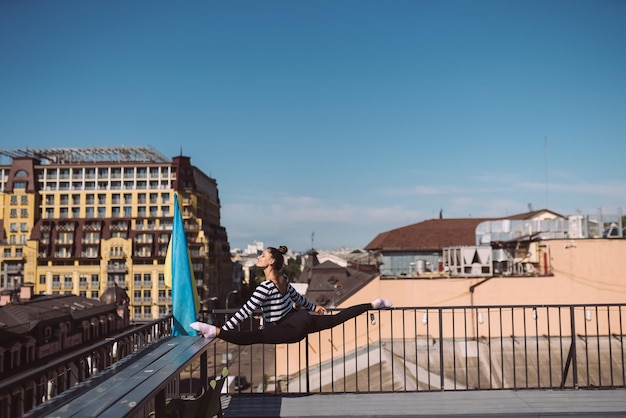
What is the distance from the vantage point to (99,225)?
6088 centimetres

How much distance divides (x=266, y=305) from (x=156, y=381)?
166cm

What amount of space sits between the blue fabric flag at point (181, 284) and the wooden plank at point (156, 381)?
98cm

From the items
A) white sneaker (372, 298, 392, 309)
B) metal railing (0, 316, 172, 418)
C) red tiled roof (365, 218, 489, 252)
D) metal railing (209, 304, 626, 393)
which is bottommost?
metal railing (209, 304, 626, 393)

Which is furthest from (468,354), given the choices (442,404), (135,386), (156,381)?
(135,386)

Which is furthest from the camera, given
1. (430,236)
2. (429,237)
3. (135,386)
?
(430,236)

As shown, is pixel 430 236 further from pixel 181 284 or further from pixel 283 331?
pixel 283 331

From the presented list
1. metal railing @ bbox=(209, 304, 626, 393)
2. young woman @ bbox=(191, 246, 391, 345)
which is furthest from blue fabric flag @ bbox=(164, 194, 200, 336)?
metal railing @ bbox=(209, 304, 626, 393)

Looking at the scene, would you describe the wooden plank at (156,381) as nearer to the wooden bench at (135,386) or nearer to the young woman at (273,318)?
the wooden bench at (135,386)

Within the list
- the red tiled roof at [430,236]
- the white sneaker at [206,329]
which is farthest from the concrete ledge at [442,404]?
the red tiled roof at [430,236]

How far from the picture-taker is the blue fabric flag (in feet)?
18.8

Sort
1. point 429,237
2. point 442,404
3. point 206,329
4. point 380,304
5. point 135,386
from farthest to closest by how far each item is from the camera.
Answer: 1. point 429,237
2. point 442,404
3. point 380,304
4. point 206,329
5. point 135,386

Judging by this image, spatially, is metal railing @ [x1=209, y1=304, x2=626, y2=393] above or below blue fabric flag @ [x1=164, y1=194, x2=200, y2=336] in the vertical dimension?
below

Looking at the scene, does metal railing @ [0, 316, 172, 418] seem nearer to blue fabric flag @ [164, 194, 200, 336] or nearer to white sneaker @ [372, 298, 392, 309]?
blue fabric flag @ [164, 194, 200, 336]

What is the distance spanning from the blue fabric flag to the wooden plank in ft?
3.21
